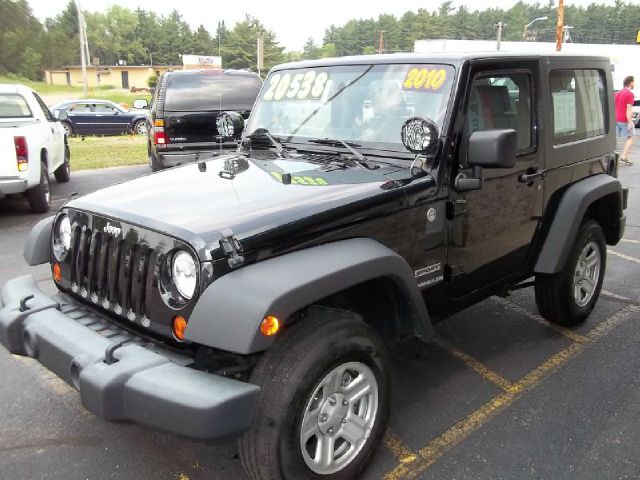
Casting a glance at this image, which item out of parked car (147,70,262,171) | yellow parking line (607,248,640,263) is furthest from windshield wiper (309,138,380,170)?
parked car (147,70,262,171)

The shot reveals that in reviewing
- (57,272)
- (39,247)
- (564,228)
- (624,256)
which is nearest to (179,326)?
(57,272)

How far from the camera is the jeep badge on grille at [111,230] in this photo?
103 inches

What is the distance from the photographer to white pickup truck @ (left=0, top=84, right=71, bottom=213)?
748 cm

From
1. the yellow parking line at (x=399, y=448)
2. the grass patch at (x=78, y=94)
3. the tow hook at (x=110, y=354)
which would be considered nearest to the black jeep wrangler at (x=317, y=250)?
the tow hook at (x=110, y=354)

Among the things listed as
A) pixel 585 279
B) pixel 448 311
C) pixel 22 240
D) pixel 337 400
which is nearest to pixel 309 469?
pixel 337 400

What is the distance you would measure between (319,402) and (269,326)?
0.52 meters

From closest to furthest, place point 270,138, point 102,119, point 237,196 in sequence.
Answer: point 237,196 < point 270,138 < point 102,119

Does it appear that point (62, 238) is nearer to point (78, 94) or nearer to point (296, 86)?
point (296, 86)

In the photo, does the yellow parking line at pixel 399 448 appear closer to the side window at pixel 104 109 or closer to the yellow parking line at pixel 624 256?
the yellow parking line at pixel 624 256

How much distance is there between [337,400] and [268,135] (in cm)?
196

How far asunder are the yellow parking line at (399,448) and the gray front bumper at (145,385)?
109 centimetres

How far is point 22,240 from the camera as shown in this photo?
6.88 meters

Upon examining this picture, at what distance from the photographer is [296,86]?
384cm

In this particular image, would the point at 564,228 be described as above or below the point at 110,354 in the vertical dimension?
above
